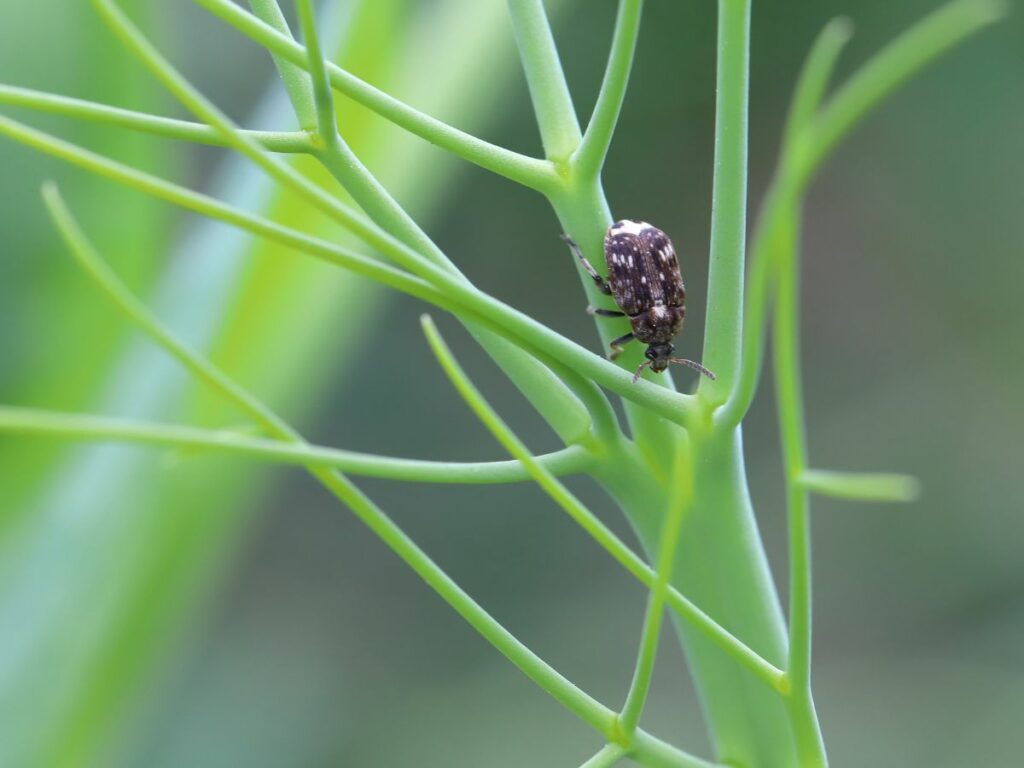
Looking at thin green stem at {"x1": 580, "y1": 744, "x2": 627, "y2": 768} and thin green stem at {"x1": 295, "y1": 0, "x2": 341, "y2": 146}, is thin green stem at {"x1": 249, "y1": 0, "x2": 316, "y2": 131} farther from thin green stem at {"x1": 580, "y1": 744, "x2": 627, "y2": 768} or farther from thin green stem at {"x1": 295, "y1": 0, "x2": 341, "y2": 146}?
thin green stem at {"x1": 580, "y1": 744, "x2": 627, "y2": 768}

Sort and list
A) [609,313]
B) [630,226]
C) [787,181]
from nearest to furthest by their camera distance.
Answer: [787,181] → [609,313] → [630,226]

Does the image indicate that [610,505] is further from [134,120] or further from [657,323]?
[134,120]

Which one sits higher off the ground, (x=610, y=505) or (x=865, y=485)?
(x=865, y=485)

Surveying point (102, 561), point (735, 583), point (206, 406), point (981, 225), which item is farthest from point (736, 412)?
point (981, 225)

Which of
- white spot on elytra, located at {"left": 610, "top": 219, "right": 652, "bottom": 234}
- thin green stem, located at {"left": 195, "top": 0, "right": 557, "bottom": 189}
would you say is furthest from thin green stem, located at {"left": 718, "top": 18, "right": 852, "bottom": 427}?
white spot on elytra, located at {"left": 610, "top": 219, "right": 652, "bottom": 234}

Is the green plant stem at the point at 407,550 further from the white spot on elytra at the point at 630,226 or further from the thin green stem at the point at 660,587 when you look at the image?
the white spot on elytra at the point at 630,226

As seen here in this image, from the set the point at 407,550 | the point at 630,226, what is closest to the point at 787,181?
the point at 407,550

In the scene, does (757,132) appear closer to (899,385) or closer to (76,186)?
(899,385)
